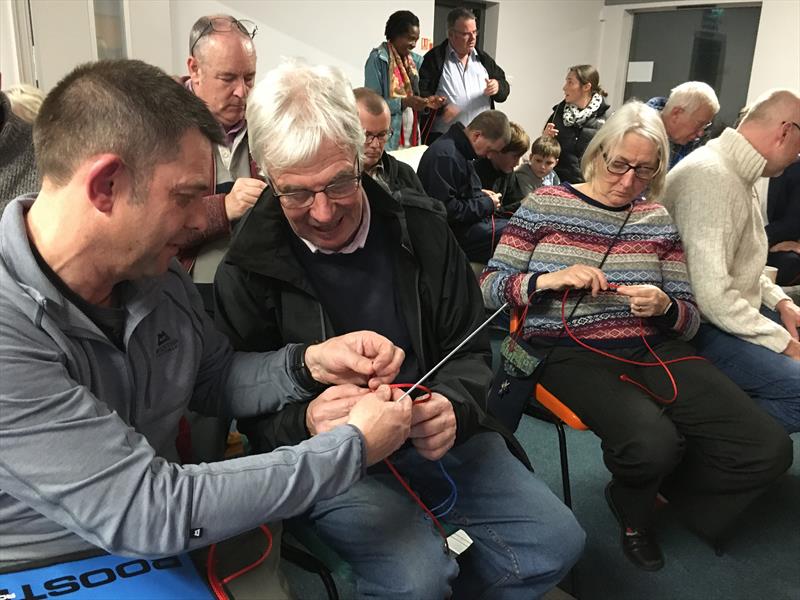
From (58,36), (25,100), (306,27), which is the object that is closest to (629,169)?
(25,100)

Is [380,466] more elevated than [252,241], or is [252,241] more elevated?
[252,241]

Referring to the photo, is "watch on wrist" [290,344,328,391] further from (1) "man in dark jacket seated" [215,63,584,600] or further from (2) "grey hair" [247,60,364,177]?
(2) "grey hair" [247,60,364,177]

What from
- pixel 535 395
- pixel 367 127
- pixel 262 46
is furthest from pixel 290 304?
pixel 262 46

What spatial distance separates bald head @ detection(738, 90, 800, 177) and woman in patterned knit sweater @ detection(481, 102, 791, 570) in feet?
1.20

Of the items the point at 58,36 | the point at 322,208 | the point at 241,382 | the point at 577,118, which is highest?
the point at 58,36

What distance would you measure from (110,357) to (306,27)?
4.89 metres

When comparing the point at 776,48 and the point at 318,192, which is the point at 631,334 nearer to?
the point at 318,192

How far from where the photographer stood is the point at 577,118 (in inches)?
205

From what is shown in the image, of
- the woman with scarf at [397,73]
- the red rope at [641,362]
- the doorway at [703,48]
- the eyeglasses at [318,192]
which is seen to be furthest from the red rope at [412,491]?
the doorway at [703,48]

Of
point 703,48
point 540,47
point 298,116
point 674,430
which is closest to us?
point 298,116

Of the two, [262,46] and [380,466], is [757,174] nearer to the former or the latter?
[380,466]

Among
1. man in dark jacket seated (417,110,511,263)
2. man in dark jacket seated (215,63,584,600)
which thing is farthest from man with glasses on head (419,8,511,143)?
man in dark jacket seated (215,63,584,600)

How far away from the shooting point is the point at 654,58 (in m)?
7.97

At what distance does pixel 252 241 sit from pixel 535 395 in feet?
3.69
